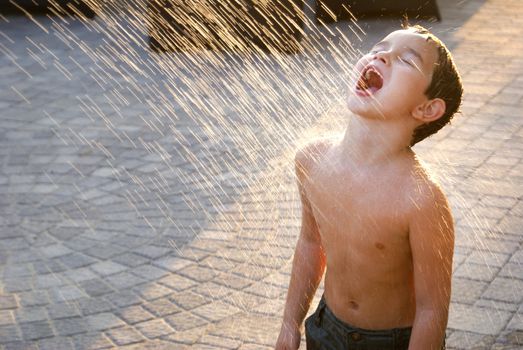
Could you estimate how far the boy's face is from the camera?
227cm

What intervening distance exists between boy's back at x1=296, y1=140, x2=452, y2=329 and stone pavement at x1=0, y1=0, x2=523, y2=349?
5.99 ft

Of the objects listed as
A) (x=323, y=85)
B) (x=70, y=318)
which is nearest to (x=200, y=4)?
(x=323, y=85)

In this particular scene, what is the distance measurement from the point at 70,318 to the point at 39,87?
4590mm

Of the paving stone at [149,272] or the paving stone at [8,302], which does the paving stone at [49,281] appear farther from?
→ the paving stone at [149,272]

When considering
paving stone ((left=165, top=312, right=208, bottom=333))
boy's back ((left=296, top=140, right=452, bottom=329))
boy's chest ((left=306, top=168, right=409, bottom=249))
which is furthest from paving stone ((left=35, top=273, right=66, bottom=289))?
boy's chest ((left=306, top=168, right=409, bottom=249))

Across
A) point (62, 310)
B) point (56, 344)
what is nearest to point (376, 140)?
point (56, 344)

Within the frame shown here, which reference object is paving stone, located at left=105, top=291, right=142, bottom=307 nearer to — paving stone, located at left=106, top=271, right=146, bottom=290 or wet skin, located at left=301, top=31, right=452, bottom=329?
paving stone, located at left=106, top=271, right=146, bottom=290

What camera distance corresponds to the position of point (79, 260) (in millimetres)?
5160

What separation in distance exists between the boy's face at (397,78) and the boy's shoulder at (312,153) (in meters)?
0.25

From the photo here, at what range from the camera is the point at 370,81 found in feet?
7.61

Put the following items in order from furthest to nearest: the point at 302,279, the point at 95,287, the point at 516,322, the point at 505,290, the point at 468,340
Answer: the point at 95,287 < the point at 505,290 < the point at 516,322 < the point at 468,340 < the point at 302,279

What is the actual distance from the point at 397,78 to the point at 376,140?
0.62ft

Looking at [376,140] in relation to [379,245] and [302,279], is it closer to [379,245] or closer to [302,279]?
[379,245]

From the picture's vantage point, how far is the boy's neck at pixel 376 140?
2342 mm
